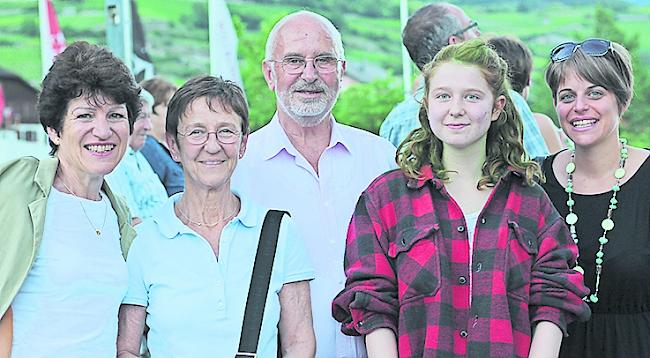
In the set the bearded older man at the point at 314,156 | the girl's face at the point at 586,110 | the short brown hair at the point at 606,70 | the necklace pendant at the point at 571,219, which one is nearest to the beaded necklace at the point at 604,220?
the necklace pendant at the point at 571,219

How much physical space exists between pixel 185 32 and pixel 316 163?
Answer: 25.4 meters

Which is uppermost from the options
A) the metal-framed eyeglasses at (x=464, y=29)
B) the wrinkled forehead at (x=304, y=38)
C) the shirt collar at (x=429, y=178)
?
the metal-framed eyeglasses at (x=464, y=29)

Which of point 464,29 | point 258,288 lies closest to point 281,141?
point 258,288

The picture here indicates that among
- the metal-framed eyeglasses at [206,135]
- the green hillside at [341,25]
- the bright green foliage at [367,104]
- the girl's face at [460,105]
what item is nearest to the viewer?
the girl's face at [460,105]

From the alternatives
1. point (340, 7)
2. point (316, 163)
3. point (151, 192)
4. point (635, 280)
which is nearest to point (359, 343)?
point (316, 163)

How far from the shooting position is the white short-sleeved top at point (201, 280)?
2762 millimetres

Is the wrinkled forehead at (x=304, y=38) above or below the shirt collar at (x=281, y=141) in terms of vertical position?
above

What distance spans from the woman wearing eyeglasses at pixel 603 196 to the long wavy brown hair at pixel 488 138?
39 cm

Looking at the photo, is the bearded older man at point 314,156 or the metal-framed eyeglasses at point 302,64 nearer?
the bearded older man at point 314,156

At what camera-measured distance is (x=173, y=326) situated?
109 inches

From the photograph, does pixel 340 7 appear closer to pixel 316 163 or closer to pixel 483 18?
pixel 483 18

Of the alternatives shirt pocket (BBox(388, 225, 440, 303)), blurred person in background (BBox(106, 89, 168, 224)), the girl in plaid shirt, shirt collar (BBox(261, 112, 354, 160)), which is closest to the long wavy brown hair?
the girl in plaid shirt

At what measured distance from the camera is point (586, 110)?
10.7 feet

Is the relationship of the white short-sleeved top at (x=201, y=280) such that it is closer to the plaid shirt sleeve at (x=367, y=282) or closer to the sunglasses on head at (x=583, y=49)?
the plaid shirt sleeve at (x=367, y=282)
